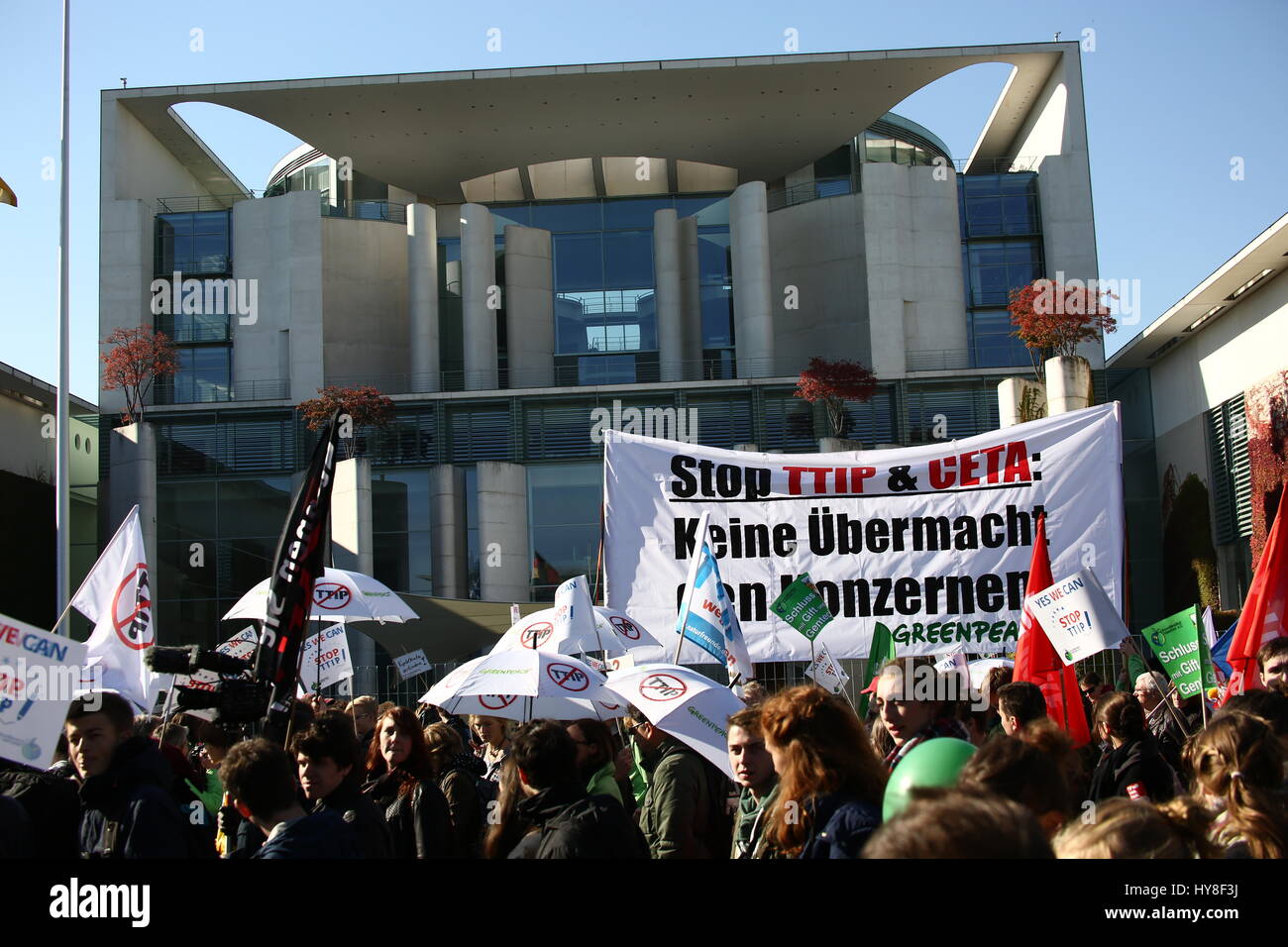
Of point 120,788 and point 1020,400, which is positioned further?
point 1020,400

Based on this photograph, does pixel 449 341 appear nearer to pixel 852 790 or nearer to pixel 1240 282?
pixel 1240 282

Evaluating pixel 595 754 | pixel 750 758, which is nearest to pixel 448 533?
pixel 595 754

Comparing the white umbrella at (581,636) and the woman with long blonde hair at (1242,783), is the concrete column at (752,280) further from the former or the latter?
the woman with long blonde hair at (1242,783)

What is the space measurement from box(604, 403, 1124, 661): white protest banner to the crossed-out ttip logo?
3.79 meters

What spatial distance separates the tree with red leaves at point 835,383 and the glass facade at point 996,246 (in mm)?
5249

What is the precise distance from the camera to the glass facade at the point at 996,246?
1564 inches

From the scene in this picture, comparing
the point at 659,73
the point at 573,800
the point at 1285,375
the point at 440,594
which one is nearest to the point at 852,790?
the point at 573,800

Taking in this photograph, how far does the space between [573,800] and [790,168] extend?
40.6 metres

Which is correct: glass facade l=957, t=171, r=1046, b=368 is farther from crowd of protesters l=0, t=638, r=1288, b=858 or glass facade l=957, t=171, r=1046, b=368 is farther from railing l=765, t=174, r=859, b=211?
crowd of protesters l=0, t=638, r=1288, b=858

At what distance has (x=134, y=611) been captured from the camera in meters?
9.79

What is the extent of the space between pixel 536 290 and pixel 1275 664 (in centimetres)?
3499

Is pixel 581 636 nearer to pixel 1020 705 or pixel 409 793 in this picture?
pixel 409 793

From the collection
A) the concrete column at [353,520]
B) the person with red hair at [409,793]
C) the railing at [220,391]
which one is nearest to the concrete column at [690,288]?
the concrete column at [353,520]

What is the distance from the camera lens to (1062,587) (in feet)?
28.6
